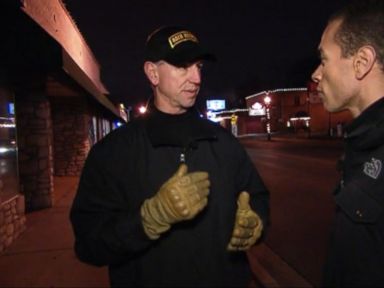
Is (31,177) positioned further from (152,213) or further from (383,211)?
(383,211)

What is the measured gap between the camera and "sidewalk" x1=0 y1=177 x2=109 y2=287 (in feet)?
16.3

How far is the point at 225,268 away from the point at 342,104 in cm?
104

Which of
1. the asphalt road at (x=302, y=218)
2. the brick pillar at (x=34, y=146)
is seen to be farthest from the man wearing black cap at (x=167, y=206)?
the brick pillar at (x=34, y=146)

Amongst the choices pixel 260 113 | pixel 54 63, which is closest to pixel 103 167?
pixel 54 63

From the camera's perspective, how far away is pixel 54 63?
255 inches

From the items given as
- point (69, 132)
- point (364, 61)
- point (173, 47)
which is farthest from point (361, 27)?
point (69, 132)

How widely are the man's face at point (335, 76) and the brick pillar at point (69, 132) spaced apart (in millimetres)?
12443

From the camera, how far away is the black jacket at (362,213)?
1662 millimetres

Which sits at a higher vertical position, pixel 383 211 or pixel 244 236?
pixel 383 211

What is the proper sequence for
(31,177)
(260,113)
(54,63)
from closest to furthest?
1. (54,63)
2. (31,177)
3. (260,113)

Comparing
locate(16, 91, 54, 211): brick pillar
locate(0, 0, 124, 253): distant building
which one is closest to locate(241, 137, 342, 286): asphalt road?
locate(0, 0, 124, 253): distant building

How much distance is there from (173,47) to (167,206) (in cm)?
96

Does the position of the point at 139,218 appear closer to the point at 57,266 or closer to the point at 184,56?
the point at 184,56

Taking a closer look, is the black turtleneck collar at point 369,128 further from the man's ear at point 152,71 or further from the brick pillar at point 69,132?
the brick pillar at point 69,132
